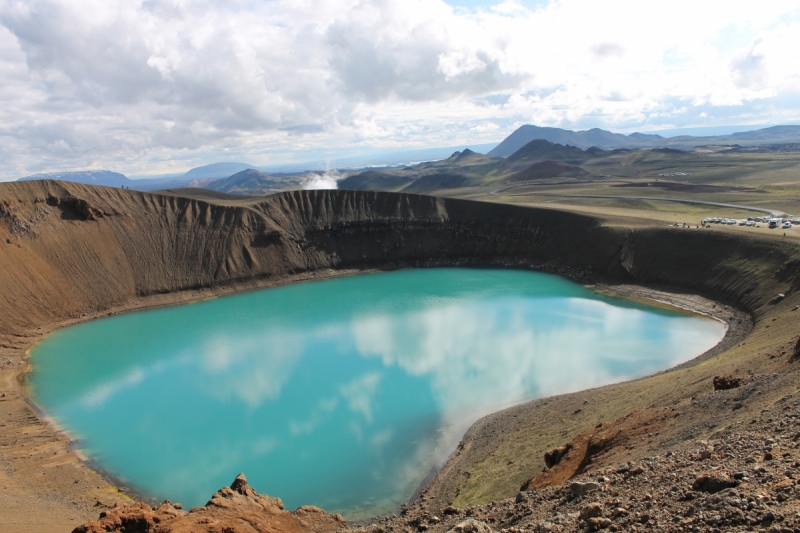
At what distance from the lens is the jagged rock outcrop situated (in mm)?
14844

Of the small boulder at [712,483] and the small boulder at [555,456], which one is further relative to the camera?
the small boulder at [555,456]

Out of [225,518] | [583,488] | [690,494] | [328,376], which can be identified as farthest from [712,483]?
[328,376]

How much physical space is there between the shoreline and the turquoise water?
0.69 meters

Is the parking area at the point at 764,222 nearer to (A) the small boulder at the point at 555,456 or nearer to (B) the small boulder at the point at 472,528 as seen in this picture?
(A) the small boulder at the point at 555,456

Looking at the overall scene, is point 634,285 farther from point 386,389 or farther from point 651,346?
point 386,389

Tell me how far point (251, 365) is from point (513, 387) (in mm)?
20122

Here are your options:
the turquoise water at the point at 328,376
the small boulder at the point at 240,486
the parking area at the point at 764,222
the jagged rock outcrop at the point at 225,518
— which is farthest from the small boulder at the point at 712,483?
the parking area at the point at 764,222

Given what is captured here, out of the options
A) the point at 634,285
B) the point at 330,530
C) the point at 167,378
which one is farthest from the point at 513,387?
the point at 634,285

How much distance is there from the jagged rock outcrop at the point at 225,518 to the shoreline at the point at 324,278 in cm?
266

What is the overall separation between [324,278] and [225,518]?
194 feet

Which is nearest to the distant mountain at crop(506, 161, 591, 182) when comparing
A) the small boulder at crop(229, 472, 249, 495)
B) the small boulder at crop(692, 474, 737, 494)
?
the small boulder at crop(229, 472, 249, 495)

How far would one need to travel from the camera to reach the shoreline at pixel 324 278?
90.4ft

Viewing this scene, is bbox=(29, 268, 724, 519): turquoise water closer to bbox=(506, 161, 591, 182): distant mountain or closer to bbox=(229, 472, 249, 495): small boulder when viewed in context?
bbox=(229, 472, 249, 495): small boulder

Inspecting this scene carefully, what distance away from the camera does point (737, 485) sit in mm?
11328
